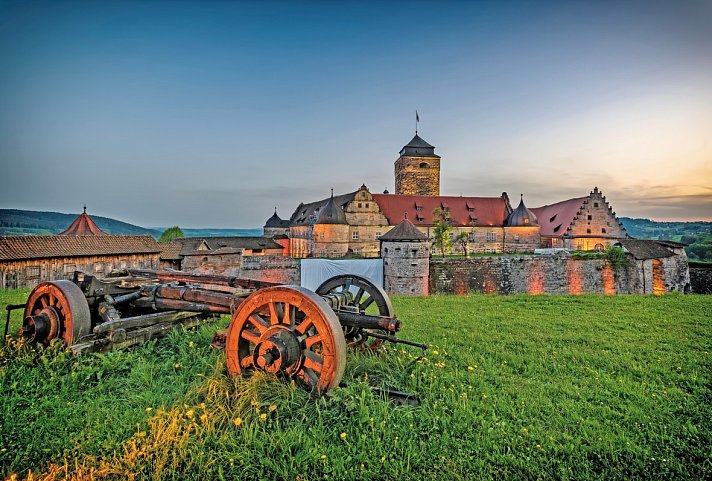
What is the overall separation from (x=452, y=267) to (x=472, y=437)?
18.4 metres

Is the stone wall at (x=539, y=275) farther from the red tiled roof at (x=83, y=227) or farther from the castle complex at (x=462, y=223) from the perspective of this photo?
the red tiled roof at (x=83, y=227)

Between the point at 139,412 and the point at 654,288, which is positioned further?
the point at 654,288

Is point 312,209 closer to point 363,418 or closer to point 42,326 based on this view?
point 42,326

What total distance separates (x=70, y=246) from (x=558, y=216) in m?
39.3

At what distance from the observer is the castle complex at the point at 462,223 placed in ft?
103

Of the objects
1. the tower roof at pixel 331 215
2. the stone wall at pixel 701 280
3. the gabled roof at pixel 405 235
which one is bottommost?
the stone wall at pixel 701 280

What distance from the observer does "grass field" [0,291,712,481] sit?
2.44 meters

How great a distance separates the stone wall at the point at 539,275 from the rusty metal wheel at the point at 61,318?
17.9 m

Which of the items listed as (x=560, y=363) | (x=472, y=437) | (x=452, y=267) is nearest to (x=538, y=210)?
(x=452, y=267)

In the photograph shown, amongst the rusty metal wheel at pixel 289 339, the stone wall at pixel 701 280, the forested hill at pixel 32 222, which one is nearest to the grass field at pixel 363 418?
the rusty metal wheel at pixel 289 339

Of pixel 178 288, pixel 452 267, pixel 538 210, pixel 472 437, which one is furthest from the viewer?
pixel 538 210

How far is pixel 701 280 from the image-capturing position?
25.4 meters

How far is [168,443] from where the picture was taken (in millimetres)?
2529

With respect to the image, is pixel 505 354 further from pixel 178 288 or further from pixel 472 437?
pixel 178 288
